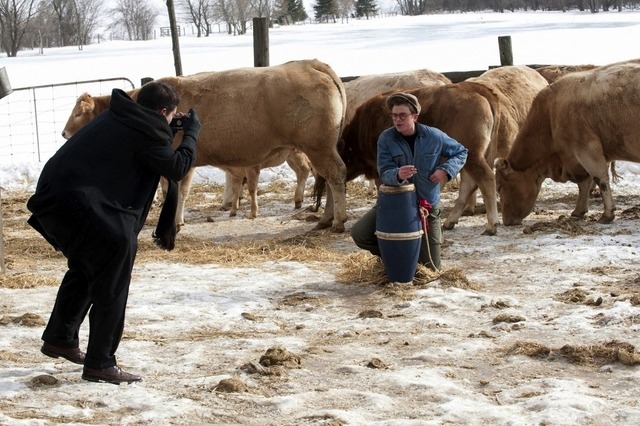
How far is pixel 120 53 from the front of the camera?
5634 centimetres

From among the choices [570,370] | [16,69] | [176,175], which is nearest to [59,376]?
[176,175]

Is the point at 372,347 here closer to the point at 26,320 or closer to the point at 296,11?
the point at 26,320

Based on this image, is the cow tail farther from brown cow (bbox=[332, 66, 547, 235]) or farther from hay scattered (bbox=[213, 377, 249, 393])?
hay scattered (bbox=[213, 377, 249, 393])

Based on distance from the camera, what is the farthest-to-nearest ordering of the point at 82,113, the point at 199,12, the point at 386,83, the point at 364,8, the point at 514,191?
the point at 364,8
the point at 199,12
the point at 386,83
the point at 82,113
the point at 514,191

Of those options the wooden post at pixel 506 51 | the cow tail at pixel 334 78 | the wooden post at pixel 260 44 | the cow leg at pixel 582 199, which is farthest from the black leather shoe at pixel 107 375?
the wooden post at pixel 506 51

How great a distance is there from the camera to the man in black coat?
5.65 metres

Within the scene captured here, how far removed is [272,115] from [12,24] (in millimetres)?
61700

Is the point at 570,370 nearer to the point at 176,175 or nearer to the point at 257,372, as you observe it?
the point at 257,372

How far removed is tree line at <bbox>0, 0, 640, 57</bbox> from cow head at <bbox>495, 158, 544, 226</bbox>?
53.9 metres

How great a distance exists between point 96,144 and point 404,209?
3214mm

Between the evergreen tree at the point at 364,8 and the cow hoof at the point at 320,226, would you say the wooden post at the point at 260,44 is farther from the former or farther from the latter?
the evergreen tree at the point at 364,8

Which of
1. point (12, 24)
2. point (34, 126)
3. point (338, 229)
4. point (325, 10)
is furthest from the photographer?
point (325, 10)

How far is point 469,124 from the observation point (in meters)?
10.8

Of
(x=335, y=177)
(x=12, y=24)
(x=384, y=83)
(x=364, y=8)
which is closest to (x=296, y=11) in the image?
(x=364, y=8)
